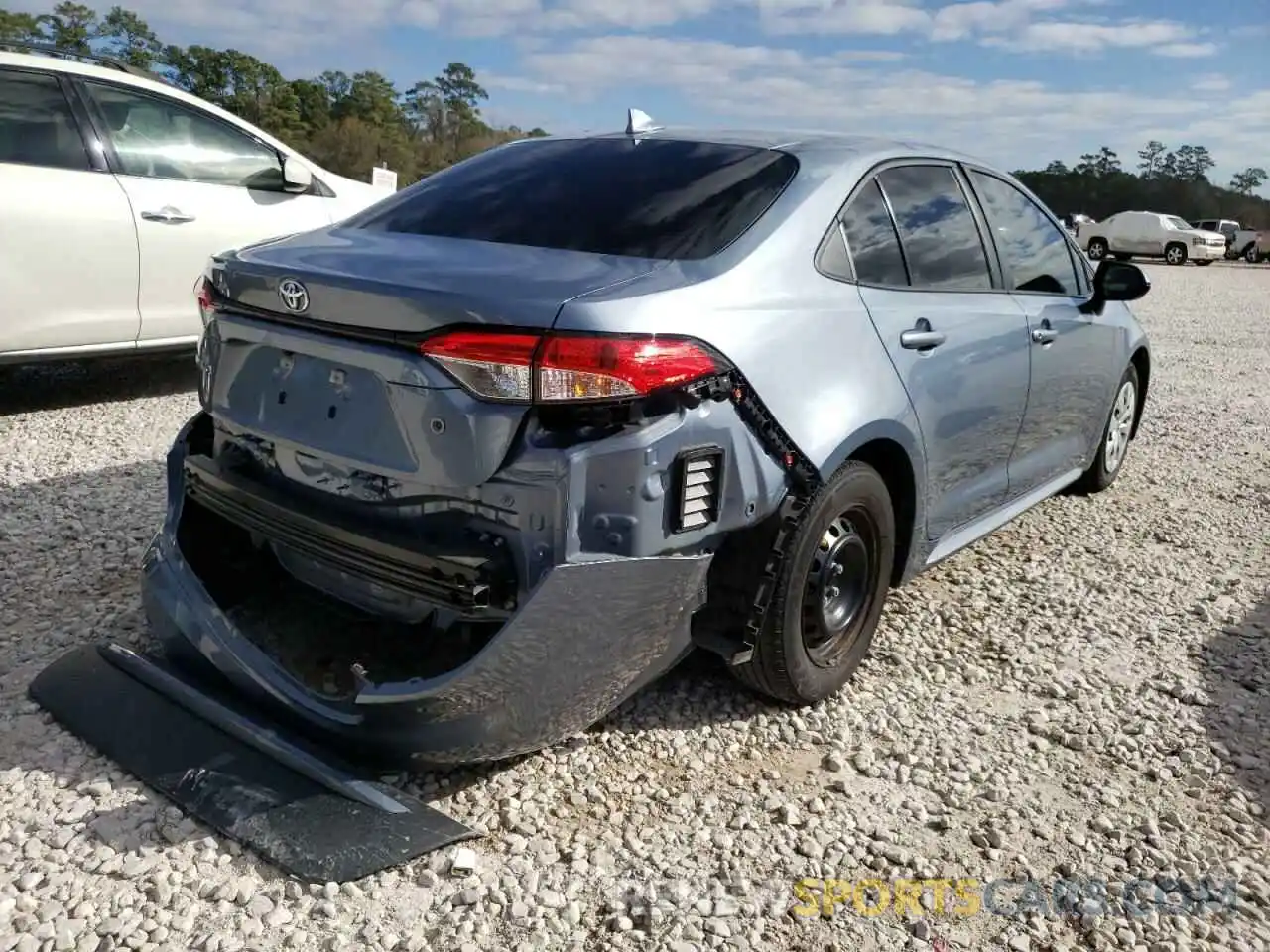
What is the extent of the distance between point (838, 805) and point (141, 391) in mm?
5471

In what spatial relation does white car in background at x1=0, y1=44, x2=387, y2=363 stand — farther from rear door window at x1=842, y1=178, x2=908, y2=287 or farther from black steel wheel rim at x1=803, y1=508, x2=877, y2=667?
black steel wheel rim at x1=803, y1=508, x2=877, y2=667

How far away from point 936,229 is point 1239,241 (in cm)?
4436

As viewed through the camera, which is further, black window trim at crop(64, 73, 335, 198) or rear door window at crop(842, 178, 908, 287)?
black window trim at crop(64, 73, 335, 198)

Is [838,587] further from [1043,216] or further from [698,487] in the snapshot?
[1043,216]

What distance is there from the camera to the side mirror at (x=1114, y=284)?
4.46 metres

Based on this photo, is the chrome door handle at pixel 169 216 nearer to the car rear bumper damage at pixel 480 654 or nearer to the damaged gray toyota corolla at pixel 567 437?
the damaged gray toyota corolla at pixel 567 437

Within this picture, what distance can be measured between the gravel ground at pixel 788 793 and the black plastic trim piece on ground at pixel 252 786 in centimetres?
5

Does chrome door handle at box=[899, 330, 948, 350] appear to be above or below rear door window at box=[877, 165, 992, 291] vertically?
below

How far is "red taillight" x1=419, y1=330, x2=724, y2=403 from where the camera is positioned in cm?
227

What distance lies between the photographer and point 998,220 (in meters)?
3.98

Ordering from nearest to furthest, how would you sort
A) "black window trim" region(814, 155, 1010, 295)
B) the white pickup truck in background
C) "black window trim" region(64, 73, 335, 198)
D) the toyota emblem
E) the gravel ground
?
the gravel ground, the toyota emblem, "black window trim" region(814, 155, 1010, 295), "black window trim" region(64, 73, 335, 198), the white pickup truck in background

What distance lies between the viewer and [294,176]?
6.30 meters

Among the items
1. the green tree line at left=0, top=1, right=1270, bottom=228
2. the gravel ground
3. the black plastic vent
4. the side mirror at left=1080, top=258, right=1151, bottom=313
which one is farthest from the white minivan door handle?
the green tree line at left=0, top=1, right=1270, bottom=228

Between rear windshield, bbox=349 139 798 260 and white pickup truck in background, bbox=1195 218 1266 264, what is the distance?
143ft
